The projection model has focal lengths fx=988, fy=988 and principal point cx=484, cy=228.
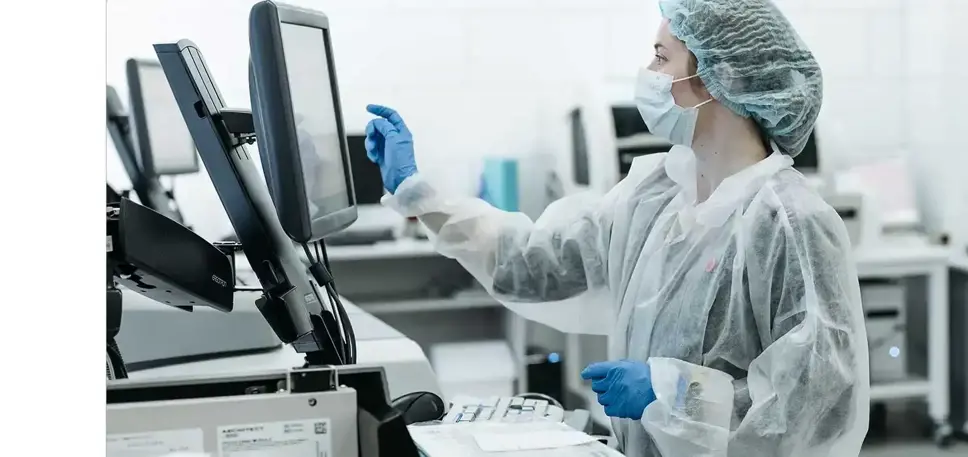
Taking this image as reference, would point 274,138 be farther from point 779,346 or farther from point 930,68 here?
point 930,68

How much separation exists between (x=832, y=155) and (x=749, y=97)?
2.10 m

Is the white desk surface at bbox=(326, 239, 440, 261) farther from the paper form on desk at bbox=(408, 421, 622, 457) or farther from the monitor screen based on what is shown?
the paper form on desk at bbox=(408, 421, 622, 457)

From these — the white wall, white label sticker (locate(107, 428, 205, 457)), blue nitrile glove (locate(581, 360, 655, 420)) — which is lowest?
blue nitrile glove (locate(581, 360, 655, 420))

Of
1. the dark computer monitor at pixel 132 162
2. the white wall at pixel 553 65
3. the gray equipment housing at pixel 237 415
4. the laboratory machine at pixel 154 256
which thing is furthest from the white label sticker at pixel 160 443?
the white wall at pixel 553 65

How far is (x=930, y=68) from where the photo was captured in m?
3.14

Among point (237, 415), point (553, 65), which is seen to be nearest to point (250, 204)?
point (237, 415)

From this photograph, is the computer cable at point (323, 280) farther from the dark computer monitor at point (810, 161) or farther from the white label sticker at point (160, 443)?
the dark computer monitor at point (810, 161)

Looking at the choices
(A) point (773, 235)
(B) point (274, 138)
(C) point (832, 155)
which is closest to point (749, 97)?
(A) point (773, 235)

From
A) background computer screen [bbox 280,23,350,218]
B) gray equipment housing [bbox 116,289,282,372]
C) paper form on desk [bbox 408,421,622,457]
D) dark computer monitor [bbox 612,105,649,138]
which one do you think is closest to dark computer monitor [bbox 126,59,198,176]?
gray equipment housing [bbox 116,289,282,372]

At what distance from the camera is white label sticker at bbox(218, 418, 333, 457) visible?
0.81 m

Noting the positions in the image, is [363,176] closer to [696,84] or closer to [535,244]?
[535,244]

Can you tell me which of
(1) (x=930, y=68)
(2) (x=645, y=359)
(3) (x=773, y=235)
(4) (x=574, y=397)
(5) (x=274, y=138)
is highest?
(1) (x=930, y=68)

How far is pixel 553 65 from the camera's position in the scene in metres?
3.11
